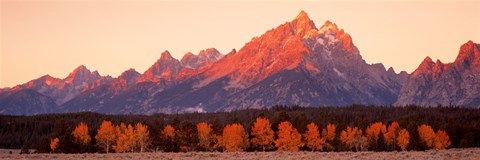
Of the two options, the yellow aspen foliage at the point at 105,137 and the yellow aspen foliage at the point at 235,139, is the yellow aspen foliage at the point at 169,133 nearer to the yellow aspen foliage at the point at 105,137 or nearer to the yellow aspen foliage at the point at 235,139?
the yellow aspen foliage at the point at 105,137

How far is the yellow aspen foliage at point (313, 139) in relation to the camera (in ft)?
449

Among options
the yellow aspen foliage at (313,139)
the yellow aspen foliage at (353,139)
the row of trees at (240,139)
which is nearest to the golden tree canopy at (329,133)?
the row of trees at (240,139)

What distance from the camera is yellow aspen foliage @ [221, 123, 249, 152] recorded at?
129875mm

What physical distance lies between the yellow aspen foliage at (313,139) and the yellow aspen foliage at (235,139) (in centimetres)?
1313

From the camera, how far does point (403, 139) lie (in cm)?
14112

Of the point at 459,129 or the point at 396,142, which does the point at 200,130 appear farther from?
the point at 459,129

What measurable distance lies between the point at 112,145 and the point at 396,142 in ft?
196

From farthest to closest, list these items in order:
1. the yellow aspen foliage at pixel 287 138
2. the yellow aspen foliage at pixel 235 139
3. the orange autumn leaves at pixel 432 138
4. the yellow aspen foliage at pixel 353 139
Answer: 1. the orange autumn leaves at pixel 432 138
2. the yellow aspen foliage at pixel 353 139
3. the yellow aspen foliage at pixel 287 138
4. the yellow aspen foliage at pixel 235 139

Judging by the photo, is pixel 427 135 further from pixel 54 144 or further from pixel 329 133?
pixel 54 144

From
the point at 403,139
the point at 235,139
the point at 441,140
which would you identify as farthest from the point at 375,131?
the point at 235,139

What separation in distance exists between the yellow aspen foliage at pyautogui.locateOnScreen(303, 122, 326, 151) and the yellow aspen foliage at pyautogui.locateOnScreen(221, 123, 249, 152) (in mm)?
13133

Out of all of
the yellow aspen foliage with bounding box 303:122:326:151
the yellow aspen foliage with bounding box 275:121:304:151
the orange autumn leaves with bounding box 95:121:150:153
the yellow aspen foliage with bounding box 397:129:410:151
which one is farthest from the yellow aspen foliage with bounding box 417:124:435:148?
the orange autumn leaves with bounding box 95:121:150:153

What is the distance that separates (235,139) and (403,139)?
36.9 meters

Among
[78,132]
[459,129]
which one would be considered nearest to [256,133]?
[78,132]
